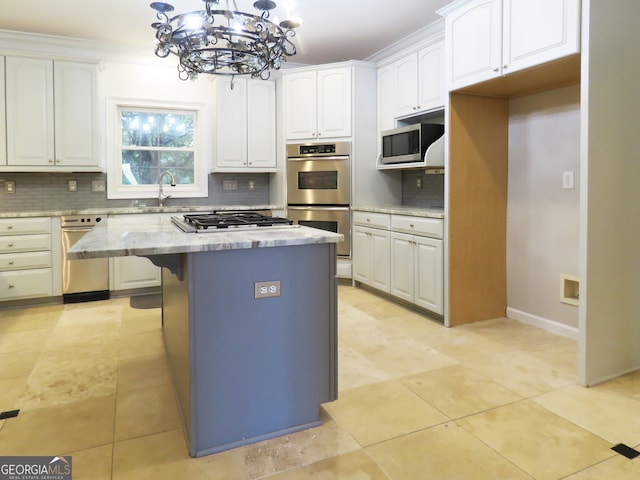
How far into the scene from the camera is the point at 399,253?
3891 millimetres

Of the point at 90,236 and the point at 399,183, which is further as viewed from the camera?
the point at 399,183

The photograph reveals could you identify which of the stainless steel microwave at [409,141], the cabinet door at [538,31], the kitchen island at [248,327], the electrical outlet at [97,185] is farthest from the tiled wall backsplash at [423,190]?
the electrical outlet at [97,185]

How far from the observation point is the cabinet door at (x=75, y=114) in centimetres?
414

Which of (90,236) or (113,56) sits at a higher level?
(113,56)

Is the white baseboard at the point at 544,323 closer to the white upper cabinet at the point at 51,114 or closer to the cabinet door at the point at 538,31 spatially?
the cabinet door at the point at 538,31

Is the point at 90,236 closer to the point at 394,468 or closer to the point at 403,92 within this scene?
the point at 394,468

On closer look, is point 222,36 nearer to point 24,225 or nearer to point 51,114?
point 51,114

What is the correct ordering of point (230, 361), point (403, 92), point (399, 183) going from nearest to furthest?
point (230, 361) < point (403, 92) < point (399, 183)

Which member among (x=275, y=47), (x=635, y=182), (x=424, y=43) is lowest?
(x=635, y=182)

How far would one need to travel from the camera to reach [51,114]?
13.5 ft

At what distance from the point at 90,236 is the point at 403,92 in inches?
128

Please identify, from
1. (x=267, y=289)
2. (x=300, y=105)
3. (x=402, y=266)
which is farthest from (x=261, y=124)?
(x=267, y=289)

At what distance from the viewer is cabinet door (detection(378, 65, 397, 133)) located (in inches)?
173

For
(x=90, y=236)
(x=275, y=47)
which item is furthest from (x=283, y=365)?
(x=275, y=47)
